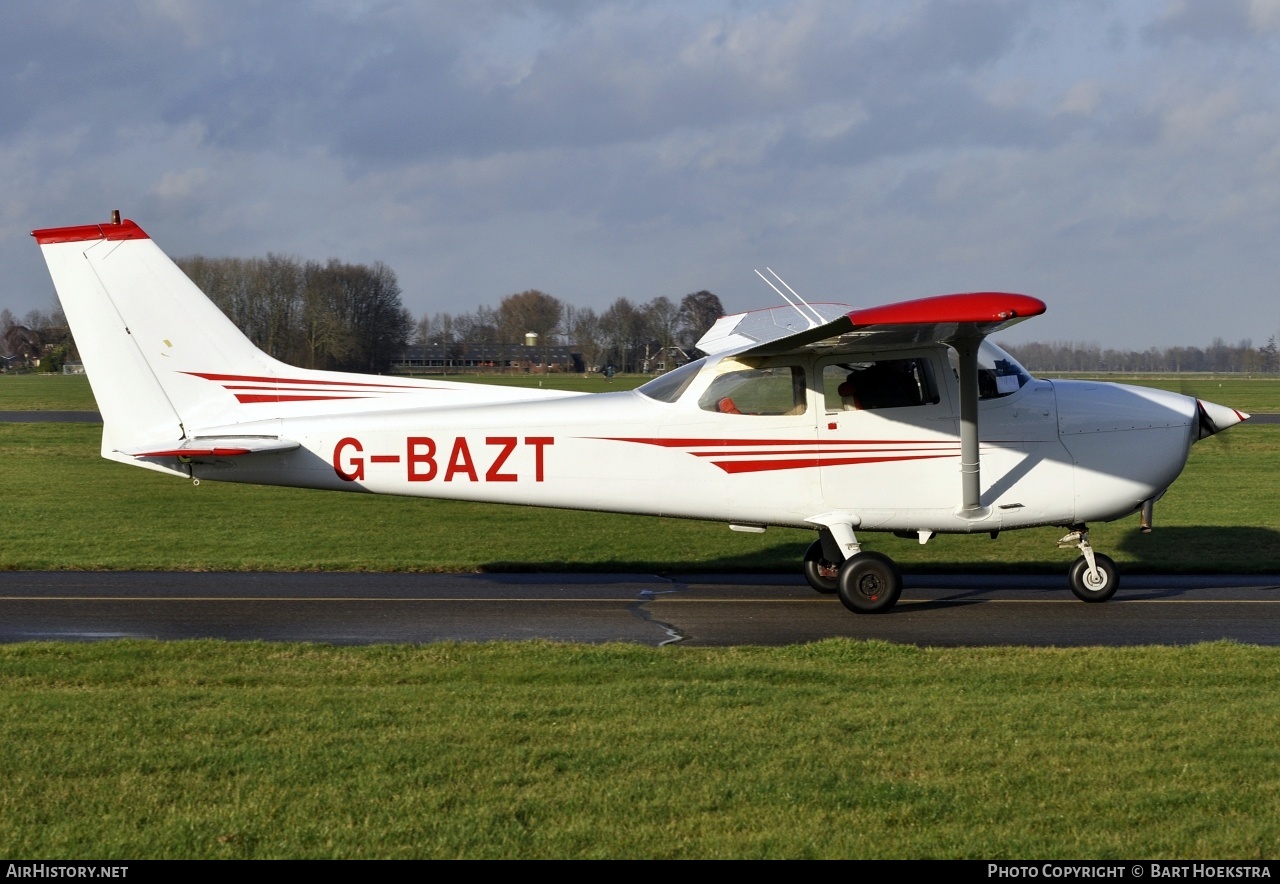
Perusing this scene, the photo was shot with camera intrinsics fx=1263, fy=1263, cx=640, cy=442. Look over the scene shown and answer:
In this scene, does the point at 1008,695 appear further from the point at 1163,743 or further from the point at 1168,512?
the point at 1168,512

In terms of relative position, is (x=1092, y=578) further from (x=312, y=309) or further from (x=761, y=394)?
(x=312, y=309)

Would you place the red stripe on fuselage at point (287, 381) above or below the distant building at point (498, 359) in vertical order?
below

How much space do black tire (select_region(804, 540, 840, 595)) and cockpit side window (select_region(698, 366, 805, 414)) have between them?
1.61 meters

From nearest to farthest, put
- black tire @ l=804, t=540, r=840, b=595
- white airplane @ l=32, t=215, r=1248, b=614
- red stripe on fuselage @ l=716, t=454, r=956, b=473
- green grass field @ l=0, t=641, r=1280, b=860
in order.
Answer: green grass field @ l=0, t=641, r=1280, b=860, white airplane @ l=32, t=215, r=1248, b=614, red stripe on fuselage @ l=716, t=454, r=956, b=473, black tire @ l=804, t=540, r=840, b=595

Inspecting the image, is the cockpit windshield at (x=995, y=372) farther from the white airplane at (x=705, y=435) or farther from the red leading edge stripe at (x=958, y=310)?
the red leading edge stripe at (x=958, y=310)

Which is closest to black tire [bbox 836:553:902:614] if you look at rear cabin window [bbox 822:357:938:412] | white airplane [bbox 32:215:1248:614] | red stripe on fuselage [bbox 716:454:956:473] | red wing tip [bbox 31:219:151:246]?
white airplane [bbox 32:215:1248:614]

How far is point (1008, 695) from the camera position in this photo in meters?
7.15

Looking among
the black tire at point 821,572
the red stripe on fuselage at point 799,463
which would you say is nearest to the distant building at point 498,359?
the black tire at point 821,572

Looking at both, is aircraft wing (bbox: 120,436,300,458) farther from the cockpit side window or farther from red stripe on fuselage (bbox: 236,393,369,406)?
the cockpit side window

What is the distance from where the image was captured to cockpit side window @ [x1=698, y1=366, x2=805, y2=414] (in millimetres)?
11070

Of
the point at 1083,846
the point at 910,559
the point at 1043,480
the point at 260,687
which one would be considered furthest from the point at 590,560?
the point at 1083,846

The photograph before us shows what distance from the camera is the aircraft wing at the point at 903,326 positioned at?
29.1 ft

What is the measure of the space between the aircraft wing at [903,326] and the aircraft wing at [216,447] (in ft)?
13.2

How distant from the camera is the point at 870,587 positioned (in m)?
10.8
